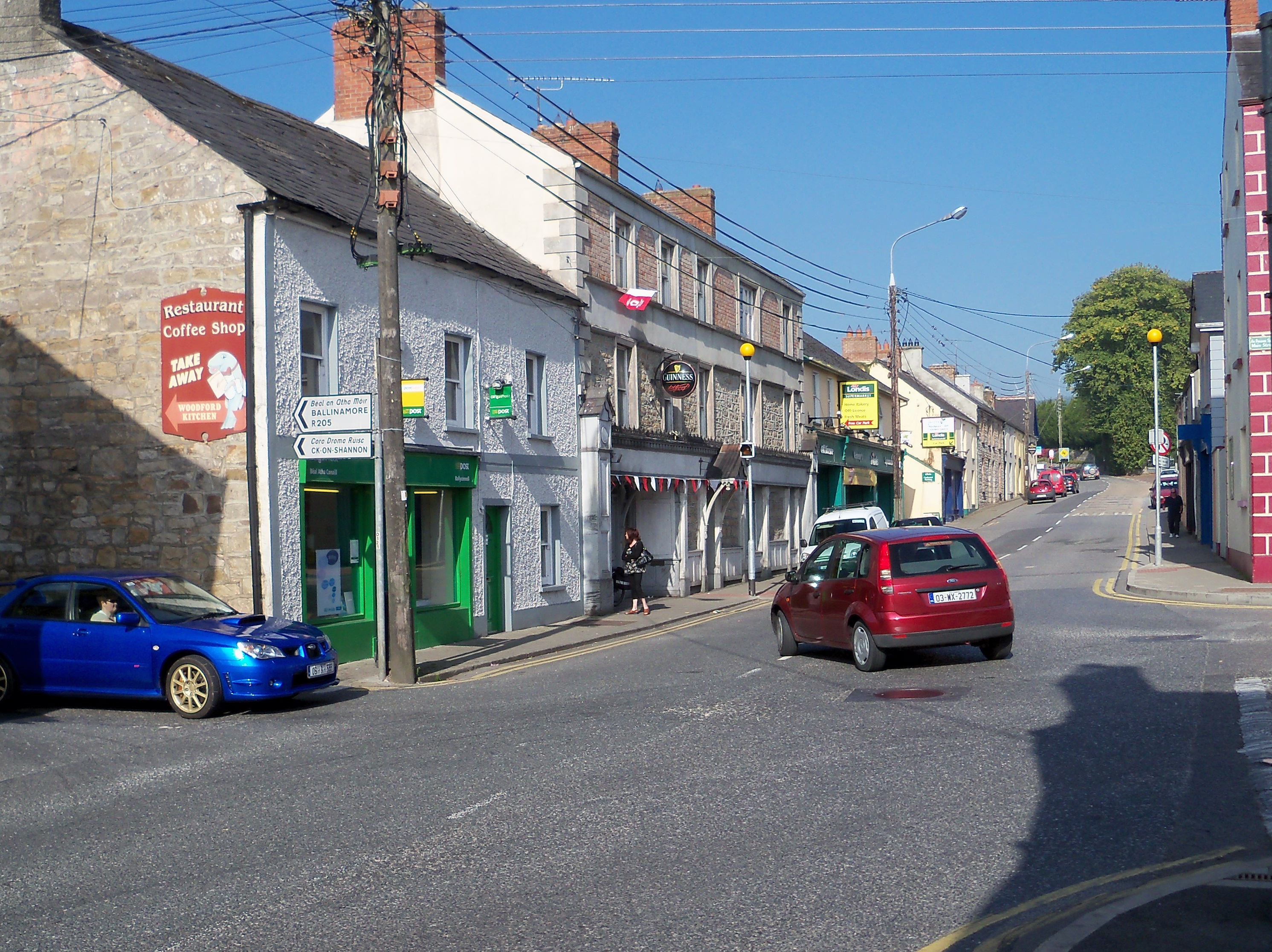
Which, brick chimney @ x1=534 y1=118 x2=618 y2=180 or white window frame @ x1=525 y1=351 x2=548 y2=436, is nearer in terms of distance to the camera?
white window frame @ x1=525 y1=351 x2=548 y2=436

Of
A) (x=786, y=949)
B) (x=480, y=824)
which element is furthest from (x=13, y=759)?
(x=786, y=949)

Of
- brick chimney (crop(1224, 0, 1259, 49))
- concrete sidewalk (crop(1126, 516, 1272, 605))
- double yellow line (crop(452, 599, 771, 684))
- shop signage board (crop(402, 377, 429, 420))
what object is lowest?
double yellow line (crop(452, 599, 771, 684))

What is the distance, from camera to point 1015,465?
10488 centimetres

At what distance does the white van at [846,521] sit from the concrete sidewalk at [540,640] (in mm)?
2235

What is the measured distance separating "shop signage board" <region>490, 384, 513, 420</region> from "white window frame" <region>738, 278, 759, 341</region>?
600 inches

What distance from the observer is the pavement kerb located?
614 inches

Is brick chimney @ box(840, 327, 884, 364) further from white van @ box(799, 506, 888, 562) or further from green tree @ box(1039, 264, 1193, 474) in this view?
white van @ box(799, 506, 888, 562)

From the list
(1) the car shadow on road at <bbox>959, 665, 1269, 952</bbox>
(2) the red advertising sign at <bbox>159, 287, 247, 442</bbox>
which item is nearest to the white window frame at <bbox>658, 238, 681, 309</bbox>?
(2) the red advertising sign at <bbox>159, 287, 247, 442</bbox>

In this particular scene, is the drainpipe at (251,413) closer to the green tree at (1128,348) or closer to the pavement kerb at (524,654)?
the pavement kerb at (524,654)

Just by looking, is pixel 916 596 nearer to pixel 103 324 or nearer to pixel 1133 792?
pixel 1133 792

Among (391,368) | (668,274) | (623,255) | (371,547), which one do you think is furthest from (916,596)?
(668,274)

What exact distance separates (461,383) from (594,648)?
16.8 feet

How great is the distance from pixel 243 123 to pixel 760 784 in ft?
52.5

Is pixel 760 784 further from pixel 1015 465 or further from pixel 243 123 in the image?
pixel 1015 465
